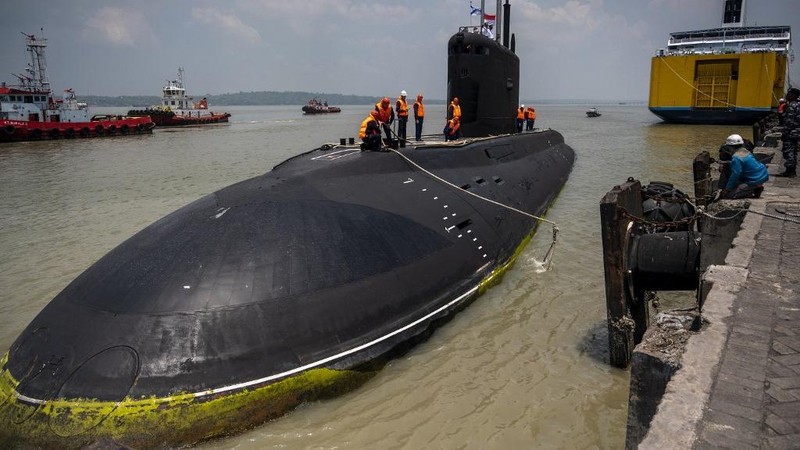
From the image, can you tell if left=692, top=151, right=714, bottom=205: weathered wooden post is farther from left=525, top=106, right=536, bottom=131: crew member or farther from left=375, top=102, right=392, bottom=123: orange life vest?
left=525, top=106, right=536, bottom=131: crew member

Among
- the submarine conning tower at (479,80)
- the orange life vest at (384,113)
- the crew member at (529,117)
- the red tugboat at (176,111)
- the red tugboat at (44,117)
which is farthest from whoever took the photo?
the red tugboat at (176,111)

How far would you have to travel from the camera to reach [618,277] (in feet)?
19.0

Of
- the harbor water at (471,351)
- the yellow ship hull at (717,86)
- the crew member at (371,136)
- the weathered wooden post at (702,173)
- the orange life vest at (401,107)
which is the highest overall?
the yellow ship hull at (717,86)

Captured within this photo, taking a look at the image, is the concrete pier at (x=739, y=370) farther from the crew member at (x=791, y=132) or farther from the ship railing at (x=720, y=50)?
the ship railing at (x=720, y=50)

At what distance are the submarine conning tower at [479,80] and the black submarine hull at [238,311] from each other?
21.3 ft

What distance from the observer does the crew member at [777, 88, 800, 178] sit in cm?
1016

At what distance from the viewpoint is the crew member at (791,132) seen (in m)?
10.2

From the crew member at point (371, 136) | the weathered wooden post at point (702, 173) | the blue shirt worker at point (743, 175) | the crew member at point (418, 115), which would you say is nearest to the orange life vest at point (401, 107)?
the crew member at point (418, 115)

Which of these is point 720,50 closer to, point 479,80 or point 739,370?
point 479,80

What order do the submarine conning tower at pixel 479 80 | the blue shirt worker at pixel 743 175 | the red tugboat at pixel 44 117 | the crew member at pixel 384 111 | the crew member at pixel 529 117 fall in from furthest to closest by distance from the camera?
the red tugboat at pixel 44 117 < the crew member at pixel 529 117 < the submarine conning tower at pixel 479 80 < the crew member at pixel 384 111 < the blue shirt worker at pixel 743 175

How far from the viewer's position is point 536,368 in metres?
6.24

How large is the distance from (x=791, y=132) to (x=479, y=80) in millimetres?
6715

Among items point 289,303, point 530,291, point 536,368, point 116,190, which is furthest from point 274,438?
point 116,190

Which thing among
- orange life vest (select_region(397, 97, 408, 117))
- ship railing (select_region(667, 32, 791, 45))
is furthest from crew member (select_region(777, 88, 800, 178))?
ship railing (select_region(667, 32, 791, 45))
